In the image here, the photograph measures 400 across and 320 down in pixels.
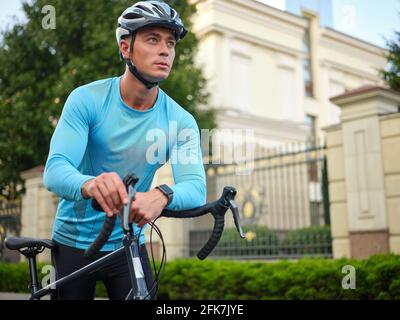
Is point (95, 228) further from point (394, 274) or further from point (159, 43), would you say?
point (394, 274)

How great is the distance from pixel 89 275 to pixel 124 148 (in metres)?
0.50

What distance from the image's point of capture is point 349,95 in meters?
7.96

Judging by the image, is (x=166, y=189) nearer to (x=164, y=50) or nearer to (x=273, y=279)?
(x=164, y=50)

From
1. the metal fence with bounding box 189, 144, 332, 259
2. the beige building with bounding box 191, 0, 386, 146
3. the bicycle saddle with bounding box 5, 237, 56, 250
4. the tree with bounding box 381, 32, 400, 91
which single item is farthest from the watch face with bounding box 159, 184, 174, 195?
the beige building with bounding box 191, 0, 386, 146

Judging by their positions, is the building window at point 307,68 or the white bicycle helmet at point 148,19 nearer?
the white bicycle helmet at point 148,19

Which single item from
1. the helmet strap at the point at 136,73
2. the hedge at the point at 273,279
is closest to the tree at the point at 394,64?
the hedge at the point at 273,279

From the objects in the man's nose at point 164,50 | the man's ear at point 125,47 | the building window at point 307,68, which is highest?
the building window at point 307,68

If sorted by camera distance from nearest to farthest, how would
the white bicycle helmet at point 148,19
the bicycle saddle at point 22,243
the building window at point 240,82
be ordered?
the white bicycle helmet at point 148,19, the bicycle saddle at point 22,243, the building window at point 240,82

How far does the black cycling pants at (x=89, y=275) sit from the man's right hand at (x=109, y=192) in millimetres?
623

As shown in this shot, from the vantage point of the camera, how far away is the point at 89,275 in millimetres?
1934

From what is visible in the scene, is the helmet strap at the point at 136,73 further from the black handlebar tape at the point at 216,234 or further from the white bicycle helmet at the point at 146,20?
the black handlebar tape at the point at 216,234

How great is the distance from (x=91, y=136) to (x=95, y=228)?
368 millimetres

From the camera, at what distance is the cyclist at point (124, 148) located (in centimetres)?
146
